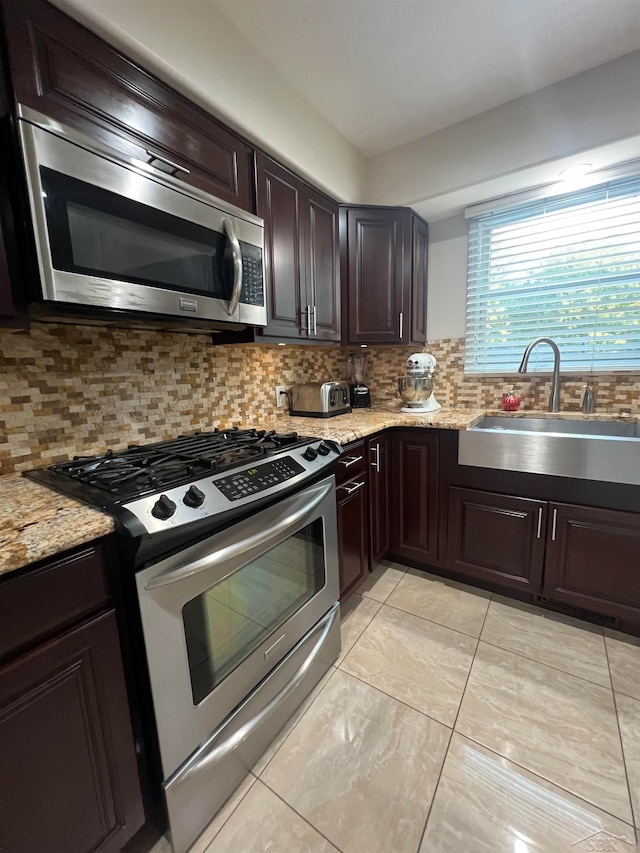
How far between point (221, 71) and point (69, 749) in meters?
2.09

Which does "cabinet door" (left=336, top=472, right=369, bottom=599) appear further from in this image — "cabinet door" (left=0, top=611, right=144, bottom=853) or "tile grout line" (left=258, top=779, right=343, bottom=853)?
"cabinet door" (left=0, top=611, right=144, bottom=853)

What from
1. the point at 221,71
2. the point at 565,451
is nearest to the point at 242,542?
the point at 565,451

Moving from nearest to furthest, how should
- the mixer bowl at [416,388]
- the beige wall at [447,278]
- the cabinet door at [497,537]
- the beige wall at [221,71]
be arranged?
the beige wall at [221,71]
the cabinet door at [497,537]
the mixer bowl at [416,388]
the beige wall at [447,278]

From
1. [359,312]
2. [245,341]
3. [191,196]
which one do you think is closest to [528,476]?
[359,312]

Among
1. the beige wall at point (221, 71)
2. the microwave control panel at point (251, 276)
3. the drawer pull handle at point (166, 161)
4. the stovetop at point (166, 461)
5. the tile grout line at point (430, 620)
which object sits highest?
the beige wall at point (221, 71)

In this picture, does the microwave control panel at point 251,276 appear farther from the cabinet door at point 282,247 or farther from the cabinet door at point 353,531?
the cabinet door at point 353,531

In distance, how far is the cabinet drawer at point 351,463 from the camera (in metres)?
1.59

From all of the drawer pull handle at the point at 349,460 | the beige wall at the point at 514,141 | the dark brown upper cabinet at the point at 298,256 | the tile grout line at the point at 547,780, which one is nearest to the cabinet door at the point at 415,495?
the drawer pull handle at the point at 349,460

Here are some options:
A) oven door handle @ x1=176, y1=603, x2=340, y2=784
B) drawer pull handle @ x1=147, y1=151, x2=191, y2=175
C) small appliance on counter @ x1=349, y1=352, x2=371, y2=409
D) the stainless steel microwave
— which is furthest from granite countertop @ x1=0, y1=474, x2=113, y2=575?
small appliance on counter @ x1=349, y1=352, x2=371, y2=409

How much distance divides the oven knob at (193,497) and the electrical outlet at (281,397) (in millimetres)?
1225

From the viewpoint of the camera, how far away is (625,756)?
1123mm

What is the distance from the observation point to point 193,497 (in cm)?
88

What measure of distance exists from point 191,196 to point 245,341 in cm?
56

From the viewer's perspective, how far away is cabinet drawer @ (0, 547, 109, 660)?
640 mm
